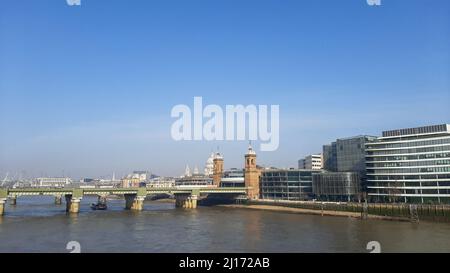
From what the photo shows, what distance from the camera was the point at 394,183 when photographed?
90938 mm

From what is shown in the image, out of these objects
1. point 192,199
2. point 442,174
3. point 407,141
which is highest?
point 407,141

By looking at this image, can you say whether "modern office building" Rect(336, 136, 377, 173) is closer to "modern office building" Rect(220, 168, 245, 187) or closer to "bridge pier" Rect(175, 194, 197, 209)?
"modern office building" Rect(220, 168, 245, 187)

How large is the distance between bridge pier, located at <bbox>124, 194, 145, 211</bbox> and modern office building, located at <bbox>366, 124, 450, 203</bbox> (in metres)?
62.6

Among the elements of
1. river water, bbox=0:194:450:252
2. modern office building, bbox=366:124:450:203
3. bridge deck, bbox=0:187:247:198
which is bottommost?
river water, bbox=0:194:450:252

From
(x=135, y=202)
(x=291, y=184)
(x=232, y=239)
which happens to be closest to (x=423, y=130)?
(x=291, y=184)

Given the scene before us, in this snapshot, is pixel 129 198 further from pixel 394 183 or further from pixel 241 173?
pixel 394 183

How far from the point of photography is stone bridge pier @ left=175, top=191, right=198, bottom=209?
124 m

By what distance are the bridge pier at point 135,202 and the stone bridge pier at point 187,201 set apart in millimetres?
15538

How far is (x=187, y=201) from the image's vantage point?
126m

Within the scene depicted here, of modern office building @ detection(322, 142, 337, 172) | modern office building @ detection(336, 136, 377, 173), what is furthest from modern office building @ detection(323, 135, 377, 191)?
modern office building @ detection(322, 142, 337, 172)
